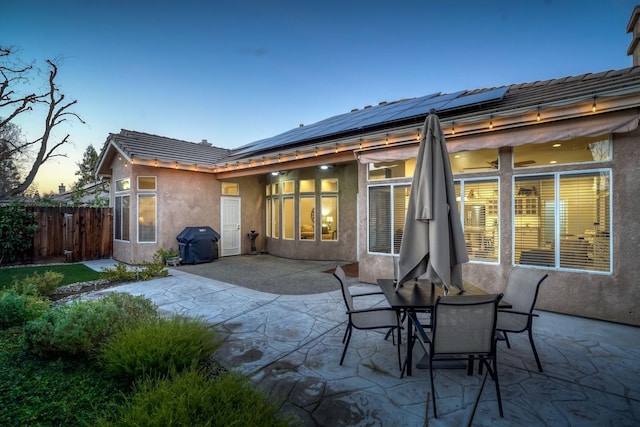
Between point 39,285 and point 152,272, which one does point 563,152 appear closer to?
point 152,272

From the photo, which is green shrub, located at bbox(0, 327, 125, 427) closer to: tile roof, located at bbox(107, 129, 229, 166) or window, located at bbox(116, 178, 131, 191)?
tile roof, located at bbox(107, 129, 229, 166)

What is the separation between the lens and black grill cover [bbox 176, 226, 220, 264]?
32.3 ft

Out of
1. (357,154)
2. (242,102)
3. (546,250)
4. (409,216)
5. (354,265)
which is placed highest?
(242,102)

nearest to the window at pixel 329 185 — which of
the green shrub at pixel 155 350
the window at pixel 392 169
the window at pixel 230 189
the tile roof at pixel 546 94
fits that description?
the tile roof at pixel 546 94

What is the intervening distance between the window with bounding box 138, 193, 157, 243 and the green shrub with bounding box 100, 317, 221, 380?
7.66 metres

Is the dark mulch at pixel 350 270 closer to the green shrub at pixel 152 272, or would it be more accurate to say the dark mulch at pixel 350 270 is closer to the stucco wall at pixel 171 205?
the green shrub at pixel 152 272

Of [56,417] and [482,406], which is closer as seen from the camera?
[56,417]

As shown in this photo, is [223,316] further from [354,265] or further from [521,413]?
[354,265]

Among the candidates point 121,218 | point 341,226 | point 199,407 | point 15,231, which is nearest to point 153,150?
point 121,218

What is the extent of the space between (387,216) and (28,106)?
16.3 meters

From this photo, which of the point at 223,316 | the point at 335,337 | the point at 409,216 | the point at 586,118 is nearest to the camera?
the point at 409,216

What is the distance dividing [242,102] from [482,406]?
15.4m

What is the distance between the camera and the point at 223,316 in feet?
15.8

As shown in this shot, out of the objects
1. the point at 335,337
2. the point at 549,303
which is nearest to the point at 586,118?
the point at 549,303
